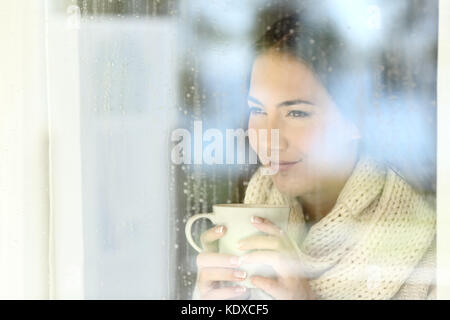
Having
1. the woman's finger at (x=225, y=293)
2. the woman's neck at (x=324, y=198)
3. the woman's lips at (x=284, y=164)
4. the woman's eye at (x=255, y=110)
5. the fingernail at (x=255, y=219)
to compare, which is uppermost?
the woman's eye at (x=255, y=110)

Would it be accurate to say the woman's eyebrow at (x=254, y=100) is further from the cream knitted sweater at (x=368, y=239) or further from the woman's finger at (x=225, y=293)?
the woman's finger at (x=225, y=293)

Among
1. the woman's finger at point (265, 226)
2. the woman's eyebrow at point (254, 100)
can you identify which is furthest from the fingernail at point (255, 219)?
the woman's eyebrow at point (254, 100)

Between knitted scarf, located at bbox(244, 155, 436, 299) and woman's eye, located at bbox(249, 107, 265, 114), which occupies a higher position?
woman's eye, located at bbox(249, 107, 265, 114)

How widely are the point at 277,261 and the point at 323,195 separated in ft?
0.23

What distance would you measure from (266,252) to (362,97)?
160mm

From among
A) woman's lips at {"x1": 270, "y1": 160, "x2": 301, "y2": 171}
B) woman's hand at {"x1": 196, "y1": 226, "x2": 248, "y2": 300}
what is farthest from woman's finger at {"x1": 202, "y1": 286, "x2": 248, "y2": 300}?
woman's lips at {"x1": 270, "y1": 160, "x2": 301, "y2": 171}

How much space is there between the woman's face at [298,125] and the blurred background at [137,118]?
17 mm

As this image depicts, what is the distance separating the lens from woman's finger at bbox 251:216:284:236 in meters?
0.49

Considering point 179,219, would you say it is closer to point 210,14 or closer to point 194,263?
point 194,263

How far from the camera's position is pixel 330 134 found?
52 cm

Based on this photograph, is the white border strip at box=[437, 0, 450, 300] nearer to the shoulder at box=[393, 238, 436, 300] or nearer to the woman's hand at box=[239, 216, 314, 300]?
the shoulder at box=[393, 238, 436, 300]

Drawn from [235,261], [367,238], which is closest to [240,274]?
[235,261]

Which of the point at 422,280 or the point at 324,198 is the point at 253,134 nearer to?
the point at 324,198

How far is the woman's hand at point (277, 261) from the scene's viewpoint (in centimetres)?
50
